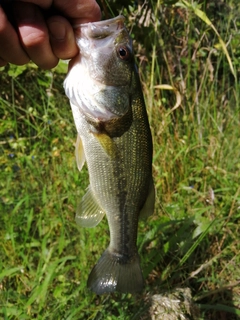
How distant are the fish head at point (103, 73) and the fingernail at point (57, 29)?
0.10 meters

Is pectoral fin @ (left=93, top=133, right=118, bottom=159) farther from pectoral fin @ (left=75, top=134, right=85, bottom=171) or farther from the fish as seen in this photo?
pectoral fin @ (left=75, top=134, right=85, bottom=171)

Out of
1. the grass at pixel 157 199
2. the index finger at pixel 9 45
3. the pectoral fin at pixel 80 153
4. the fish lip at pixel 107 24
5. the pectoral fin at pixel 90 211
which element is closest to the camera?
the index finger at pixel 9 45

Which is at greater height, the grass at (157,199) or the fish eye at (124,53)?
the fish eye at (124,53)

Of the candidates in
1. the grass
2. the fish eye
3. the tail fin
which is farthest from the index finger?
the grass

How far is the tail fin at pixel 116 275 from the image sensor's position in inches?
66.3

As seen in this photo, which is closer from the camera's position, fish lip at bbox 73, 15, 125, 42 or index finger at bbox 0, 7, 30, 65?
index finger at bbox 0, 7, 30, 65

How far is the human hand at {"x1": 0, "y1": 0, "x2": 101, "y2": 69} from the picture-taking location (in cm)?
116

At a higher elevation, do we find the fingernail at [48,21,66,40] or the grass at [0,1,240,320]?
the fingernail at [48,21,66,40]

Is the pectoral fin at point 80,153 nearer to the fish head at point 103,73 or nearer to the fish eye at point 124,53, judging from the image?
the fish head at point 103,73

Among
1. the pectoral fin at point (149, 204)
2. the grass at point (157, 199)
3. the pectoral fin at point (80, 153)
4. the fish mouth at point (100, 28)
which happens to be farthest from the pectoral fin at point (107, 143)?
the grass at point (157, 199)

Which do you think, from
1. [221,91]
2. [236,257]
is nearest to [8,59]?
[236,257]

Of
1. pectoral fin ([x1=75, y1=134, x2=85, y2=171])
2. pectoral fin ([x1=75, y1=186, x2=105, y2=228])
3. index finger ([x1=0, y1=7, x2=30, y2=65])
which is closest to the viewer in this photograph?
index finger ([x1=0, y1=7, x2=30, y2=65])

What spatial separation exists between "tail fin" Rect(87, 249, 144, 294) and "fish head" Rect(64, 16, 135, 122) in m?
0.67

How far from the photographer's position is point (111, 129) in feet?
4.85
